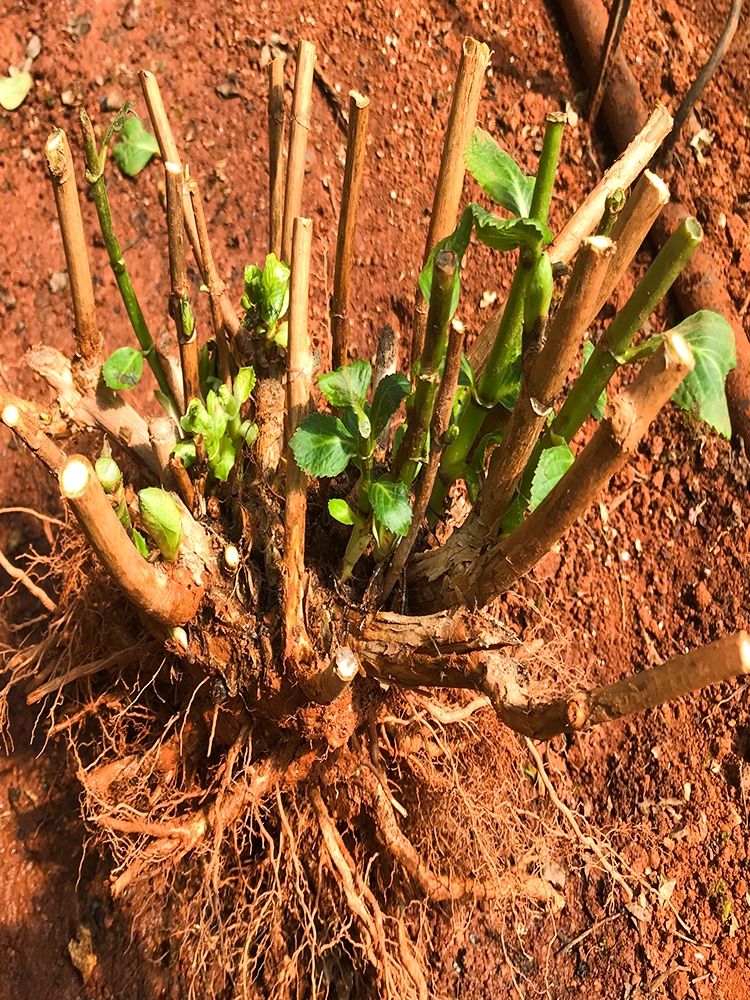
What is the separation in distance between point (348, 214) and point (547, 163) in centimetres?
29

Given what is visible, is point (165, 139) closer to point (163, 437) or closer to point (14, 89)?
point (163, 437)

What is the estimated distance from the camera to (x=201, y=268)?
1.02 m

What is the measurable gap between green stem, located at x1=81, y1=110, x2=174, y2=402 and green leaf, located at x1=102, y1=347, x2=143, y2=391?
0.04 metres

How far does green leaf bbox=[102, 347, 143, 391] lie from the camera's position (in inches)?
36.3

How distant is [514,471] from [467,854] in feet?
2.22

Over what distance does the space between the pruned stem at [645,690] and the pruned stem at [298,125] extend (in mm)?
504

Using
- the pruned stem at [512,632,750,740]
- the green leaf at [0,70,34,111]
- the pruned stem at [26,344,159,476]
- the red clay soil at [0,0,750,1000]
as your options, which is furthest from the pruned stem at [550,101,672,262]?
the green leaf at [0,70,34,111]

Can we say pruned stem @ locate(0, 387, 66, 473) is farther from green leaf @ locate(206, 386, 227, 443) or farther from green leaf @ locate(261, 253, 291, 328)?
green leaf @ locate(261, 253, 291, 328)

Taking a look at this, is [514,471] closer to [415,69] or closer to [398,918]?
[398,918]

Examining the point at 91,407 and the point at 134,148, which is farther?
the point at 134,148

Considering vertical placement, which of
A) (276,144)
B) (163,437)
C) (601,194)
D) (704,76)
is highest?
(704,76)

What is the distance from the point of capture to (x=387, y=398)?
0.84 meters

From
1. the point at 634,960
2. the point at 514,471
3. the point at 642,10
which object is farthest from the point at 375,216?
the point at 634,960

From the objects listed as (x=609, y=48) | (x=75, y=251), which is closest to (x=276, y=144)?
(x=75, y=251)
